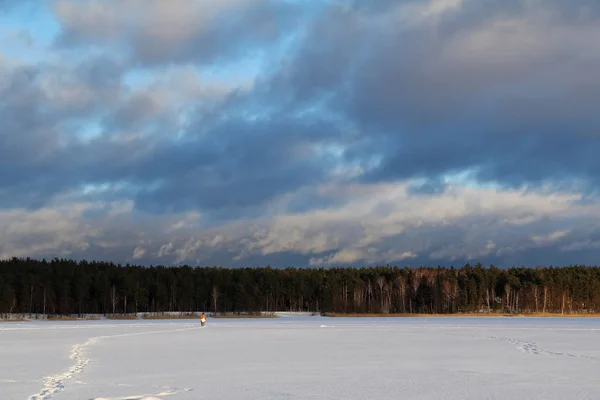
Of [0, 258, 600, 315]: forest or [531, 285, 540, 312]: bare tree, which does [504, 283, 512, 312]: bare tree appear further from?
[531, 285, 540, 312]: bare tree

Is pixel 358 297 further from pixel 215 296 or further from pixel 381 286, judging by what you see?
pixel 215 296

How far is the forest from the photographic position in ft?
404

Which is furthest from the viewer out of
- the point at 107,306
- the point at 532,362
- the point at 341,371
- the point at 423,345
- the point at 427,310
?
the point at 427,310

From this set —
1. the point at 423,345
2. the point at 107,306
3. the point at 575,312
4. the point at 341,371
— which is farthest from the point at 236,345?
the point at 575,312

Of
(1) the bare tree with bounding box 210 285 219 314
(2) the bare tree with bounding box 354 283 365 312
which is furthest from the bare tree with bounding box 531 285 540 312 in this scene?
(1) the bare tree with bounding box 210 285 219 314

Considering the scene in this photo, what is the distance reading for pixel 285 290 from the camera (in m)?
136

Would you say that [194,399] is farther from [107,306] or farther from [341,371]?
[107,306]

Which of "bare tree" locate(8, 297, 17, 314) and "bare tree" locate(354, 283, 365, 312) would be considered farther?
"bare tree" locate(354, 283, 365, 312)

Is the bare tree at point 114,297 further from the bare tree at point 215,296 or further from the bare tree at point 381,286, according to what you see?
the bare tree at point 381,286

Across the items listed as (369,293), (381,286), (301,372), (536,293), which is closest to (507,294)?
(536,293)

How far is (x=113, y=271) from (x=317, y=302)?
36.3 metres

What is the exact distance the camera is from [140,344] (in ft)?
113

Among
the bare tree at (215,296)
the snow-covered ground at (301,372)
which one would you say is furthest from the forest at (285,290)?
the snow-covered ground at (301,372)

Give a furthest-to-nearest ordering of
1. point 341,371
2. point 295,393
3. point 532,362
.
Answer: point 532,362 < point 341,371 < point 295,393
